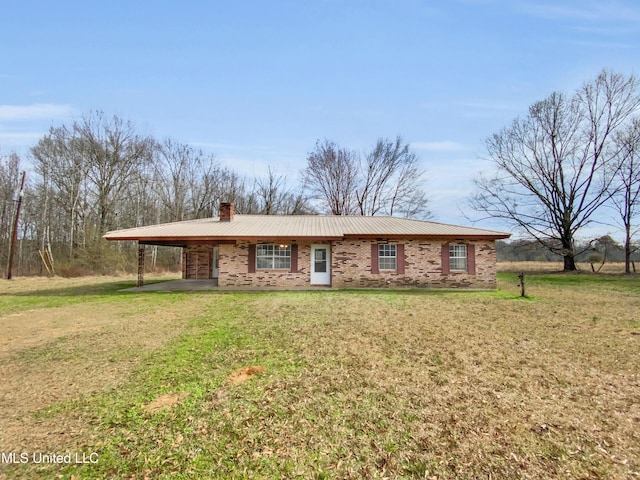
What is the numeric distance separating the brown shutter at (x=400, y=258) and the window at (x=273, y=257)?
4981 mm

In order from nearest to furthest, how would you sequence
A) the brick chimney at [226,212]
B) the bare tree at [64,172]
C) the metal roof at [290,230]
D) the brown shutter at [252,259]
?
the metal roof at [290,230] → the brown shutter at [252,259] → the brick chimney at [226,212] → the bare tree at [64,172]

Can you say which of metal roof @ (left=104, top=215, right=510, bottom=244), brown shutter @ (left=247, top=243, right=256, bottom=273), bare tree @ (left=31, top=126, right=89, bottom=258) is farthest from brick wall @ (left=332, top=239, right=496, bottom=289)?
bare tree @ (left=31, top=126, right=89, bottom=258)

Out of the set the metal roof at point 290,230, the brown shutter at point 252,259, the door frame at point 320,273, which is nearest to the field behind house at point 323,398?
the metal roof at point 290,230

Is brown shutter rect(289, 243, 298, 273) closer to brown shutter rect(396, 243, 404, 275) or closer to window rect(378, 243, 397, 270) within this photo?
window rect(378, 243, 397, 270)

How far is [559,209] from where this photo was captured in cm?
2406

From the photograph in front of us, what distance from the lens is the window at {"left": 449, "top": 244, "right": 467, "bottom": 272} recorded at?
14609mm

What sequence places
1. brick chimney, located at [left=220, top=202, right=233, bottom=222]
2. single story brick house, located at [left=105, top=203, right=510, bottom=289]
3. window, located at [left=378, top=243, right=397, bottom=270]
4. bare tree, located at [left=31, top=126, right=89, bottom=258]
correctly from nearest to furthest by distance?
single story brick house, located at [left=105, top=203, right=510, bottom=289] → window, located at [left=378, top=243, right=397, bottom=270] → brick chimney, located at [left=220, top=202, right=233, bottom=222] → bare tree, located at [left=31, top=126, right=89, bottom=258]

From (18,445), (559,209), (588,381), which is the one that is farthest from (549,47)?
(559,209)

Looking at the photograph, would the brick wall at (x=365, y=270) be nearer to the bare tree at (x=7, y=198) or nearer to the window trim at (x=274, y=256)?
the window trim at (x=274, y=256)

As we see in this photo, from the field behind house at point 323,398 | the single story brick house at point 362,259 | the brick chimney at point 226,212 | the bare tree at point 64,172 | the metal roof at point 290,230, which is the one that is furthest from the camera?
the bare tree at point 64,172

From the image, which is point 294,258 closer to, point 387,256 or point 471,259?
point 387,256

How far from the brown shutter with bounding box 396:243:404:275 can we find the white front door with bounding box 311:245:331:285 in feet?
10.3

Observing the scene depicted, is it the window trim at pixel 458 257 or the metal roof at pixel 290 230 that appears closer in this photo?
the metal roof at pixel 290 230

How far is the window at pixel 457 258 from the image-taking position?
575 inches
